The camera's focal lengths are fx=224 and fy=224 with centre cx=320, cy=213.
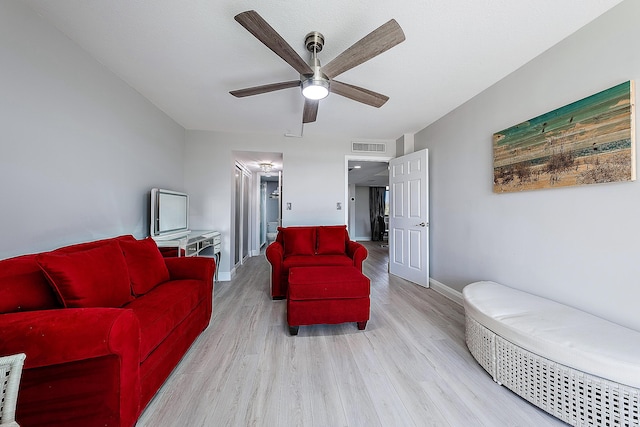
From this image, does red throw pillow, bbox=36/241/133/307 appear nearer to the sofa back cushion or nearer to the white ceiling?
the sofa back cushion

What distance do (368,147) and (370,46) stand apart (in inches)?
104

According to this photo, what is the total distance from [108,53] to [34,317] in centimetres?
206

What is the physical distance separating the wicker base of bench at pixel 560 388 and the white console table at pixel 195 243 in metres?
2.94

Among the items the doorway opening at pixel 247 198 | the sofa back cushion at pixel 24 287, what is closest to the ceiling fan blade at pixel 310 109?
the doorway opening at pixel 247 198

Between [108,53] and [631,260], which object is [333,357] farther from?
[108,53]

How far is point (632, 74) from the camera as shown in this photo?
136 cm

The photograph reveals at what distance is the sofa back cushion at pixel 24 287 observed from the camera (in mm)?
1063

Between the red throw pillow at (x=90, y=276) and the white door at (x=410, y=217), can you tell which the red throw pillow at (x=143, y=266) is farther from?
the white door at (x=410, y=217)

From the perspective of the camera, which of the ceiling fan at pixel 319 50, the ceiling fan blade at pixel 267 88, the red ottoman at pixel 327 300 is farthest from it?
the red ottoman at pixel 327 300

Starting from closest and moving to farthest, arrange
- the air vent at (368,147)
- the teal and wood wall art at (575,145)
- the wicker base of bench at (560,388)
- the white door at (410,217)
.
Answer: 1. the wicker base of bench at (560,388)
2. the teal and wood wall art at (575,145)
3. the white door at (410,217)
4. the air vent at (368,147)

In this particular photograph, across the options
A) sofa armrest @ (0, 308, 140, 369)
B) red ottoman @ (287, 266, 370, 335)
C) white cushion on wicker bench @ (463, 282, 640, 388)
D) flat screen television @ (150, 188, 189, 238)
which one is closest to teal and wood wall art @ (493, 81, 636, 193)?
white cushion on wicker bench @ (463, 282, 640, 388)

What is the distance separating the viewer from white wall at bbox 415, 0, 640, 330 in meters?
1.40

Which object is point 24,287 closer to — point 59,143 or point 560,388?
point 59,143

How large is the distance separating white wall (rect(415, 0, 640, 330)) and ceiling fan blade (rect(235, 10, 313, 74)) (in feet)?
6.35
